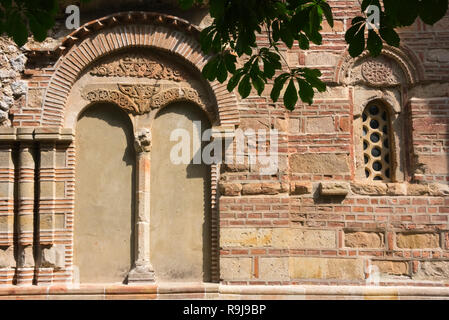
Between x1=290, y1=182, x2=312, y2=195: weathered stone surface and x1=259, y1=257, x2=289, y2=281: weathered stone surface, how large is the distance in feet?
2.73

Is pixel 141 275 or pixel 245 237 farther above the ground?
pixel 245 237

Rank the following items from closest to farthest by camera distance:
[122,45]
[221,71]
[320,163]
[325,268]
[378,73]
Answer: [221,71] < [325,268] < [320,163] < [122,45] < [378,73]

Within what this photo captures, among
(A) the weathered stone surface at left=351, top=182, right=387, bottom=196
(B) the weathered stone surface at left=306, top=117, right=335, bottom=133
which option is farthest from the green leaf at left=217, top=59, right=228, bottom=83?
(A) the weathered stone surface at left=351, top=182, right=387, bottom=196

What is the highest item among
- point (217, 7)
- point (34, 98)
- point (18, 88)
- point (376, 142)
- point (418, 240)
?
point (18, 88)

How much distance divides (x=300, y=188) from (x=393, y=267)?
1464mm

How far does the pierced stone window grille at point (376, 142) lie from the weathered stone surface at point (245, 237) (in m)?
1.56

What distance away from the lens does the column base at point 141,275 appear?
680 cm

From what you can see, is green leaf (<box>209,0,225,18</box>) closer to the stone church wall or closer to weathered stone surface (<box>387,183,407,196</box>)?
the stone church wall

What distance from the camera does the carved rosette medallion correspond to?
7250mm

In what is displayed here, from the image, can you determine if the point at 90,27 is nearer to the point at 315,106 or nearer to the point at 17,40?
the point at 315,106

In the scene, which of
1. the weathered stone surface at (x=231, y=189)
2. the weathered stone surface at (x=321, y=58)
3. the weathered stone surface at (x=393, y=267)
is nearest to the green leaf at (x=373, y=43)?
the weathered stone surface at (x=231, y=189)

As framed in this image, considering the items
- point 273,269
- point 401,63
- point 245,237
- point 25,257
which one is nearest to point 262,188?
point 245,237

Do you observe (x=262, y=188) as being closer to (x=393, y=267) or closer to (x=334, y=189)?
(x=334, y=189)

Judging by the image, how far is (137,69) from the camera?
7.24 metres
